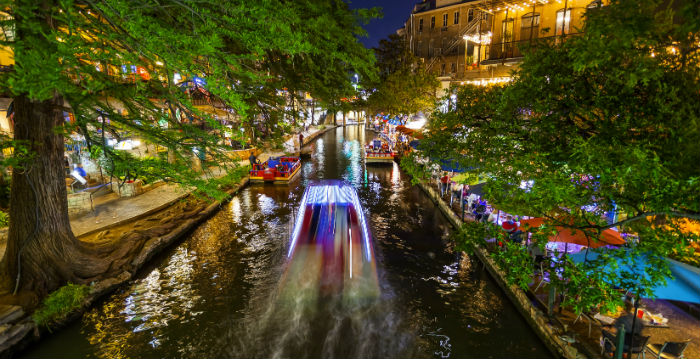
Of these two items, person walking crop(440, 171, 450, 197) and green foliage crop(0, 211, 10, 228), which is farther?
person walking crop(440, 171, 450, 197)

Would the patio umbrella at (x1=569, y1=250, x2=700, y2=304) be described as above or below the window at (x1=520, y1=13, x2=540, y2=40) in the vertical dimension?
below

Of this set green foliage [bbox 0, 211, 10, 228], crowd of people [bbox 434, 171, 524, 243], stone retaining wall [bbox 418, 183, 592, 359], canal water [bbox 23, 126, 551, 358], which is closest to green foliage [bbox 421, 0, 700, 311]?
stone retaining wall [bbox 418, 183, 592, 359]

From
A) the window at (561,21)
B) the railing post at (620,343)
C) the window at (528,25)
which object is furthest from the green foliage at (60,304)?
the window at (561,21)

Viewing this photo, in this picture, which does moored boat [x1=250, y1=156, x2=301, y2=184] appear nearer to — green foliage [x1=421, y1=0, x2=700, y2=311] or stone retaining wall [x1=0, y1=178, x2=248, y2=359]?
stone retaining wall [x1=0, y1=178, x2=248, y2=359]

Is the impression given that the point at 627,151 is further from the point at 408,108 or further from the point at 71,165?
the point at 408,108

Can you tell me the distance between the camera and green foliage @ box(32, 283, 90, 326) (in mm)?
8211

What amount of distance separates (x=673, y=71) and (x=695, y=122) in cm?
119

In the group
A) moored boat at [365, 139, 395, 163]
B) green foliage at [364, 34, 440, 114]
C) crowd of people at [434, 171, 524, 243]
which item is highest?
green foliage at [364, 34, 440, 114]

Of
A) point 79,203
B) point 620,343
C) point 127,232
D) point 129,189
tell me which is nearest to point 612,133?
point 620,343

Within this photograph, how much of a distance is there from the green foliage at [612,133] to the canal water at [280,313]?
385cm

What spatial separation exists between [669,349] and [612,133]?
4961mm

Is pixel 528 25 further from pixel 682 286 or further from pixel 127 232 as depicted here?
pixel 127 232

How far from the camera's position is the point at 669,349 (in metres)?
6.55

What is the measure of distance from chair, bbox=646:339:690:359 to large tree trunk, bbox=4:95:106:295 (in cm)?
1441
